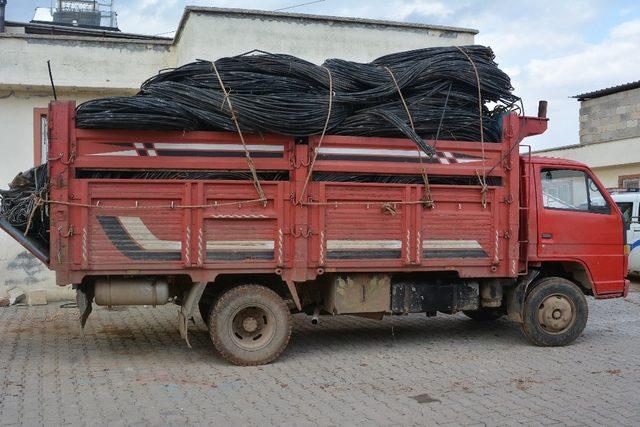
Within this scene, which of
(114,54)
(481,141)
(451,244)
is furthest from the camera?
(114,54)

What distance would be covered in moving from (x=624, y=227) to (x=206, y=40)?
7.18 meters

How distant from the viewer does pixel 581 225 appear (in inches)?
302

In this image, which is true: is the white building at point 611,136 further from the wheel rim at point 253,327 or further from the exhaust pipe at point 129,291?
the exhaust pipe at point 129,291

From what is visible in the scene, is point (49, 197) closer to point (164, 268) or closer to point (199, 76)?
point (164, 268)

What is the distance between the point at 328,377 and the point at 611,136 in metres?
18.2

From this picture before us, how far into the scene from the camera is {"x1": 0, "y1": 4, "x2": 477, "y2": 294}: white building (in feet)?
34.6

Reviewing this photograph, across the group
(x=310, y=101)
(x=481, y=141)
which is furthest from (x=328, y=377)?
(x=481, y=141)

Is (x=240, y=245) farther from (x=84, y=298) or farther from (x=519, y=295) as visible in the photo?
(x=519, y=295)

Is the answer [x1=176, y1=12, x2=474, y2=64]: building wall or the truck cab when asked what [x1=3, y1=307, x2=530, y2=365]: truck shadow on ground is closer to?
the truck cab

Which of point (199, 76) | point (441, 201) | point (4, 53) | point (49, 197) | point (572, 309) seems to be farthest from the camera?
point (4, 53)

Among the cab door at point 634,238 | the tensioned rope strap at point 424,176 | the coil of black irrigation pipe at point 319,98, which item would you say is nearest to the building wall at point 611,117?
the cab door at point 634,238

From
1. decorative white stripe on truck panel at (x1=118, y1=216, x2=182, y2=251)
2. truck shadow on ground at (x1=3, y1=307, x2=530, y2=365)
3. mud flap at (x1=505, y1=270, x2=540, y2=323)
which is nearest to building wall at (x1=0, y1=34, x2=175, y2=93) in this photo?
truck shadow on ground at (x1=3, y1=307, x2=530, y2=365)

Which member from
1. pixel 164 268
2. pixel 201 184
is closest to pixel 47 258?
pixel 164 268

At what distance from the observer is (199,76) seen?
21.9 ft
